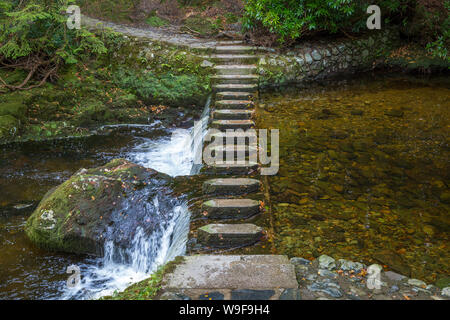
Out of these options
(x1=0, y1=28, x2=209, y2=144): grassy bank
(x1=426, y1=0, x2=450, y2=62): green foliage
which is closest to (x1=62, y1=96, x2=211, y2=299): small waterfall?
(x1=0, y1=28, x2=209, y2=144): grassy bank

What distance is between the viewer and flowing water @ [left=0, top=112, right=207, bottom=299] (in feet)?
14.1

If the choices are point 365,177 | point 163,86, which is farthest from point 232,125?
point 163,86

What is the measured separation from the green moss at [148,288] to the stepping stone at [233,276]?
4 centimetres

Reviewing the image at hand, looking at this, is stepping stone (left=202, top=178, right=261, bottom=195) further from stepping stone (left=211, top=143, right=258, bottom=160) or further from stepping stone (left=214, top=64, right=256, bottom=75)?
stepping stone (left=214, top=64, right=256, bottom=75)

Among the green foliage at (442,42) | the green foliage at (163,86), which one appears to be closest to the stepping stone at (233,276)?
the green foliage at (163,86)

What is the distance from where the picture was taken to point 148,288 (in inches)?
124

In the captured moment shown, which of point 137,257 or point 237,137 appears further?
point 237,137

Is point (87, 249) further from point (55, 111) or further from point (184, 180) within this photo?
point (55, 111)

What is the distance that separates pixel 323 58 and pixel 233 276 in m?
8.15

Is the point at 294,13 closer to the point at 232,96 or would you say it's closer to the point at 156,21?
the point at 232,96

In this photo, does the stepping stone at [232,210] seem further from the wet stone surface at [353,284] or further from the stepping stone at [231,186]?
the wet stone surface at [353,284]

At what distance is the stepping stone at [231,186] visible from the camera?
4.71 metres

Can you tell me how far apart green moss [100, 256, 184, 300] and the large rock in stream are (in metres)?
1.52
